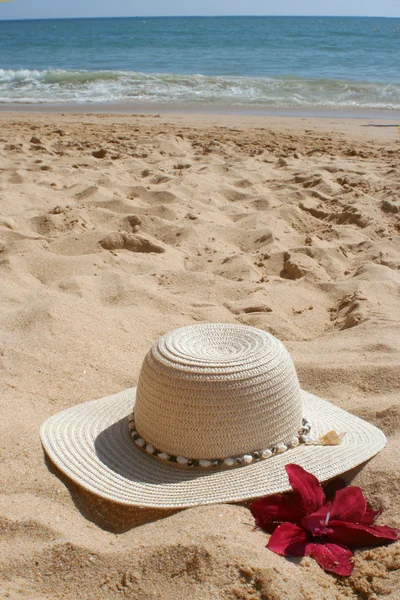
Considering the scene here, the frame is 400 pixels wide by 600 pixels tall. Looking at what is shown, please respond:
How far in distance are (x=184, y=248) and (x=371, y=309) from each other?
1.30 metres

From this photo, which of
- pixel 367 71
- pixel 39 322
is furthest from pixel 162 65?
pixel 39 322

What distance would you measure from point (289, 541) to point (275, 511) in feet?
0.27

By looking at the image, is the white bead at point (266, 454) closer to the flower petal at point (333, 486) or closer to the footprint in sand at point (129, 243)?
the flower petal at point (333, 486)

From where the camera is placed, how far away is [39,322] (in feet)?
8.66

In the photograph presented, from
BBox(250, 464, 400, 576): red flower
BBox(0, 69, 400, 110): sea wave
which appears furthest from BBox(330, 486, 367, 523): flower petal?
BBox(0, 69, 400, 110): sea wave

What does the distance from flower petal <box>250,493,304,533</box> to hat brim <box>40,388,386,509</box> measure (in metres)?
0.02

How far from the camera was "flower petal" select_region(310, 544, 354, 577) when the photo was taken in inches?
54.9

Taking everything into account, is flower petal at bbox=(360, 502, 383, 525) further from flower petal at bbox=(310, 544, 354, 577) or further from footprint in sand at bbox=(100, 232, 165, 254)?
footprint in sand at bbox=(100, 232, 165, 254)

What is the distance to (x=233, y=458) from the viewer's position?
1640mm

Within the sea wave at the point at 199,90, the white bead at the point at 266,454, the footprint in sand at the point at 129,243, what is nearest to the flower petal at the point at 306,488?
the white bead at the point at 266,454

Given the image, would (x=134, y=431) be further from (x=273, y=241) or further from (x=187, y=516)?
(x=273, y=241)

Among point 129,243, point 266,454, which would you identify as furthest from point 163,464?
point 129,243

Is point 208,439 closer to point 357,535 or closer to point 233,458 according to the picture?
point 233,458

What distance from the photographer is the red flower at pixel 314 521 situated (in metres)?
1.46
